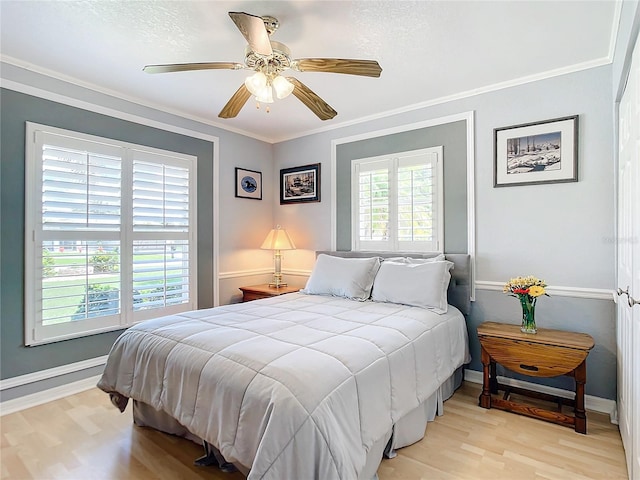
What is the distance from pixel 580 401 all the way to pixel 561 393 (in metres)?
0.49

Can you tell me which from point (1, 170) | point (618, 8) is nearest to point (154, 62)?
point (1, 170)

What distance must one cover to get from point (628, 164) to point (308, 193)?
121 inches

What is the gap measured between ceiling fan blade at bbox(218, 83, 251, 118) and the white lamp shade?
6.14ft

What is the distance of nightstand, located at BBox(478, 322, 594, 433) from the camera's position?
2281mm

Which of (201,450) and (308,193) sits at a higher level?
(308,193)

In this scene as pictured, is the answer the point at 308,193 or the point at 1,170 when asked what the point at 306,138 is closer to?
the point at 308,193

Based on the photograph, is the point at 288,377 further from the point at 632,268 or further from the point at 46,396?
the point at 46,396

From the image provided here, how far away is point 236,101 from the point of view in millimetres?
2420

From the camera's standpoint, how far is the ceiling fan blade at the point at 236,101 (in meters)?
2.32

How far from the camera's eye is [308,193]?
14.2ft

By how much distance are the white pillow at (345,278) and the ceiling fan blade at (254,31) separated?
76.7 inches

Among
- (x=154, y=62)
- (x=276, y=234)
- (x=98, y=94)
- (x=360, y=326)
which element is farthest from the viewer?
(x=276, y=234)

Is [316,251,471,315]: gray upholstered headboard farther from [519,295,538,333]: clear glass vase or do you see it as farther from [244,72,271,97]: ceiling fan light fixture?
[244,72,271,97]: ceiling fan light fixture

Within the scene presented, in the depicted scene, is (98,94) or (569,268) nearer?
(569,268)
